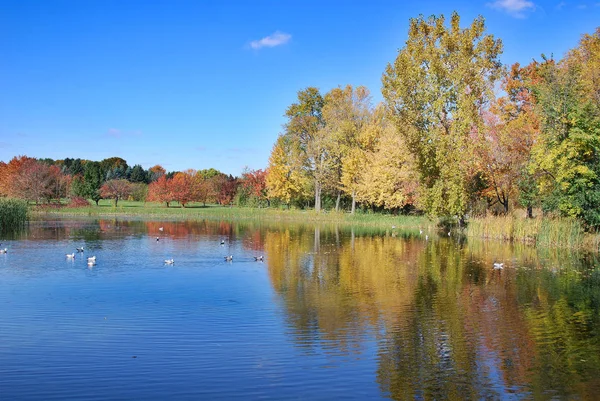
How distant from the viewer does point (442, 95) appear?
115 ft

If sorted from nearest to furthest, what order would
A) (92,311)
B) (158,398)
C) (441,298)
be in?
1. (158,398)
2. (92,311)
3. (441,298)

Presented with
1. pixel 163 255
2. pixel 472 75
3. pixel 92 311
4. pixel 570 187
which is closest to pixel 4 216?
pixel 163 255

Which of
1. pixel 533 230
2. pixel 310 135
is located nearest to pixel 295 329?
pixel 533 230

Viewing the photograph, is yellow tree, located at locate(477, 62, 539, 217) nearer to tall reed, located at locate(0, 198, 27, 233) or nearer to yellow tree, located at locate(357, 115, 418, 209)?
yellow tree, located at locate(357, 115, 418, 209)

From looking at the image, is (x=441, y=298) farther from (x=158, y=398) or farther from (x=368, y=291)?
(x=158, y=398)

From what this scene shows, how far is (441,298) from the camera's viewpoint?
16.1 meters

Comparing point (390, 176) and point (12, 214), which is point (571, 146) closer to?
point (390, 176)

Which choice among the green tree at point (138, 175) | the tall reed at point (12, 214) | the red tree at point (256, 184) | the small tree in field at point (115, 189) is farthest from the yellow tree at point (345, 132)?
the green tree at point (138, 175)

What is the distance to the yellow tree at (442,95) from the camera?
115ft

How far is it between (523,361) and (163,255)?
19.4 m

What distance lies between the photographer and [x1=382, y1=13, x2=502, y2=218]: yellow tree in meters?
34.9

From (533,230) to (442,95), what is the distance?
10.8m

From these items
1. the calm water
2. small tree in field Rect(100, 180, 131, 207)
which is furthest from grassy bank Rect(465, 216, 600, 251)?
small tree in field Rect(100, 180, 131, 207)

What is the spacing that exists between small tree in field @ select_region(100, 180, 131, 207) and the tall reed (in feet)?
144
